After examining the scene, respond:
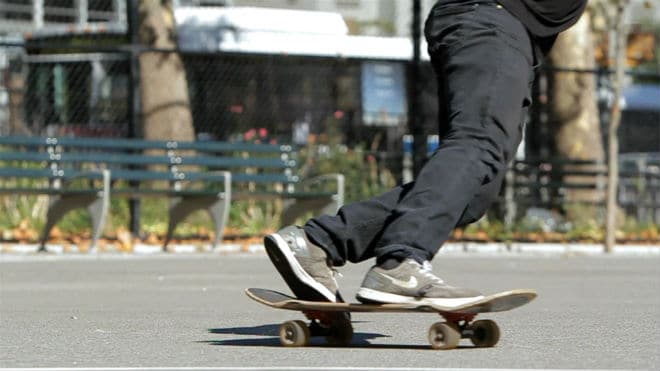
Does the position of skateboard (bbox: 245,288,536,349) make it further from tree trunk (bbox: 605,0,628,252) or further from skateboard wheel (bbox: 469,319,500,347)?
tree trunk (bbox: 605,0,628,252)

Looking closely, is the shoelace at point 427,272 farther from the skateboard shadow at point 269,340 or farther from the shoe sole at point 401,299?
the skateboard shadow at point 269,340

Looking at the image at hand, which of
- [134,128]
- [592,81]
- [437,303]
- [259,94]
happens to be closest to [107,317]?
[437,303]

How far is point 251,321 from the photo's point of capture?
23.6 feet

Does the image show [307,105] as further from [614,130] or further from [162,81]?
[614,130]

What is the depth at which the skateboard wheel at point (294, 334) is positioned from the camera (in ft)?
18.9

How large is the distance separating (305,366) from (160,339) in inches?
48.0

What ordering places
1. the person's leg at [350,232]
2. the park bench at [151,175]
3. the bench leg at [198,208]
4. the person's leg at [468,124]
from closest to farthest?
the person's leg at [468,124]
the person's leg at [350,232]
the park bench at [151,175]
the bench leg at [198,208]

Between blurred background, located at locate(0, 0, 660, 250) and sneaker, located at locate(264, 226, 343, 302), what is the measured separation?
9380mm

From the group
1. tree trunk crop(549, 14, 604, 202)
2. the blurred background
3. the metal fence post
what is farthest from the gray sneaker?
tree trunk crop(549, 14, 604, 202)

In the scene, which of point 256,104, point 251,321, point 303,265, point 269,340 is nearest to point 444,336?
point 303,265

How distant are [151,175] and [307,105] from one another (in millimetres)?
3468

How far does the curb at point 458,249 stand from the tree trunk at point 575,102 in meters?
1.71

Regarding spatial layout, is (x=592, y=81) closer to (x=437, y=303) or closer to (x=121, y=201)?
(x=121, y=201)

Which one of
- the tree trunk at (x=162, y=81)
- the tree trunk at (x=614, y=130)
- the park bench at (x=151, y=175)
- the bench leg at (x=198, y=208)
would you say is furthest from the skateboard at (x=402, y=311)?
the tree trunk at (x=162, y=81)
